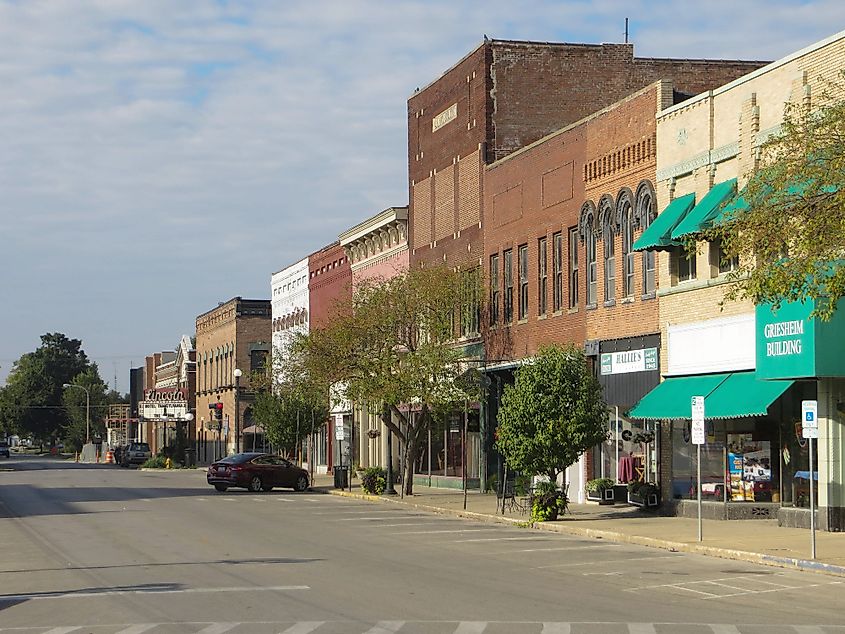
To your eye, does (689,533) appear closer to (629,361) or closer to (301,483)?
(629,361)

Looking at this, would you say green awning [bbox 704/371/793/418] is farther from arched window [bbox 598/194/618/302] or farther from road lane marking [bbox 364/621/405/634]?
road lane marking [bbox 364/621/405/634]

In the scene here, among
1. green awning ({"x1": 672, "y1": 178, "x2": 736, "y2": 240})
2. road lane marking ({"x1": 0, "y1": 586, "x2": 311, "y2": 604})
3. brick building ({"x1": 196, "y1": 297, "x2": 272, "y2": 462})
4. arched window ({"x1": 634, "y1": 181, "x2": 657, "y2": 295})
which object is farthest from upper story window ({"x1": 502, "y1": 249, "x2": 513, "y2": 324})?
brick building ({"x1": 196, "y1": 297, "x2": 272, "y2": 462})

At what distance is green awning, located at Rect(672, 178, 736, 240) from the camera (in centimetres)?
2845

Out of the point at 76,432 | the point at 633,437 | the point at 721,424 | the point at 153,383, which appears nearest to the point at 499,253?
the point at 633,437

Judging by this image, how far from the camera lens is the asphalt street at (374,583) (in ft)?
45.9

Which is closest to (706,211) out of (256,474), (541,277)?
(541,277)

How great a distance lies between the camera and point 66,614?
14.9 metres

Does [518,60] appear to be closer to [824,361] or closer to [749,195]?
[824,361]

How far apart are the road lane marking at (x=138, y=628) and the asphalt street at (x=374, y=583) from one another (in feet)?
0.04

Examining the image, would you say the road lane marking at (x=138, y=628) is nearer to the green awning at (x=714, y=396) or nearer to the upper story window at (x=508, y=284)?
the green awning at (x=714, y=396)

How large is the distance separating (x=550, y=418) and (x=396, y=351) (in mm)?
12428

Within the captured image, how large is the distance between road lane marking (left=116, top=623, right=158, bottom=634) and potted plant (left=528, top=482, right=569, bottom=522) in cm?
1689

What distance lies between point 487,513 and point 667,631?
20061mm

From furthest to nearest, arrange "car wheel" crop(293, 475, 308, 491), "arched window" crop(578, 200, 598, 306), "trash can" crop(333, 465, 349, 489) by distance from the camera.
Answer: "car wheel" crop(293, 475, 308, 491), "trash can" crop(333, 465, 349, 489), "arched window" crop(578, 200, 598, 306)
